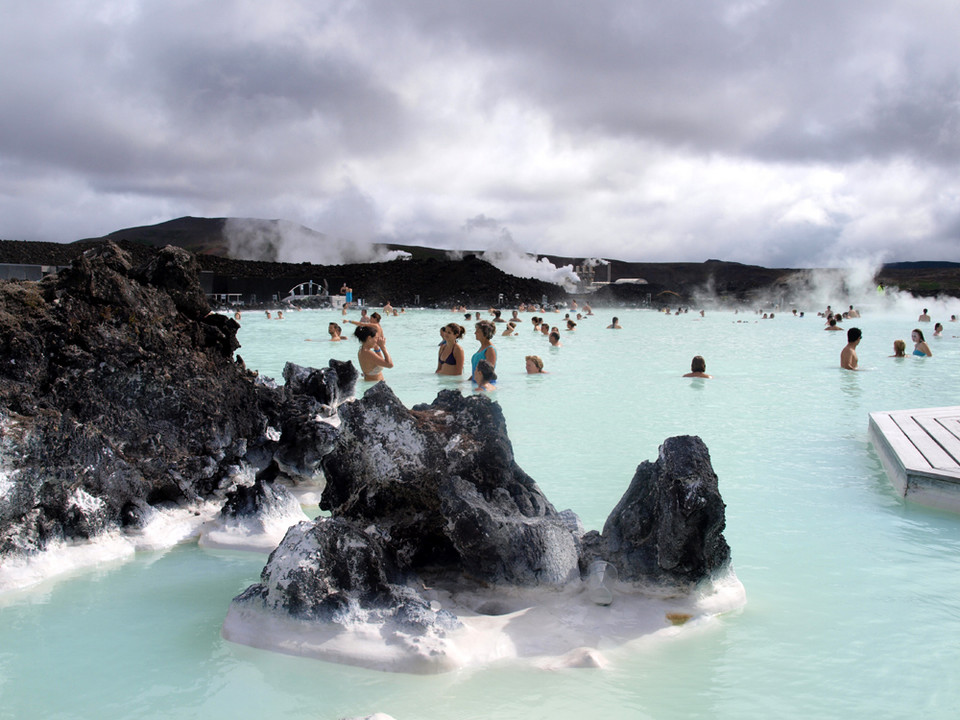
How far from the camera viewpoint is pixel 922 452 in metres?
5.47

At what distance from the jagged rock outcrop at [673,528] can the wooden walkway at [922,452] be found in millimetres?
2440

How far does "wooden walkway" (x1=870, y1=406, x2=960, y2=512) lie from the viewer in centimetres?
487

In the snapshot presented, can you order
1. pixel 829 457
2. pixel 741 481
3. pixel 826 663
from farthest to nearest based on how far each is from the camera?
pixel 829 457 → pixel 741 481 → pixel 826 663

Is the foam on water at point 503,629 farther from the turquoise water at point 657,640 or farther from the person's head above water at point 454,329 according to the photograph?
the person's head above water at point 454,329

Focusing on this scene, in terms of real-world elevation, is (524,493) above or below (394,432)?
below

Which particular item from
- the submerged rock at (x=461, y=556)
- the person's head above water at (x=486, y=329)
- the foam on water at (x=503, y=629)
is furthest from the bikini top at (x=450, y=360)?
the foam on water at (x=503, y=629)

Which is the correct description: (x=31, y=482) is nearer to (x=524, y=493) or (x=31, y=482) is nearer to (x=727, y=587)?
(x=524, y=493)

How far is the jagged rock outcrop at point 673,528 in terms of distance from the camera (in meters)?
3.09

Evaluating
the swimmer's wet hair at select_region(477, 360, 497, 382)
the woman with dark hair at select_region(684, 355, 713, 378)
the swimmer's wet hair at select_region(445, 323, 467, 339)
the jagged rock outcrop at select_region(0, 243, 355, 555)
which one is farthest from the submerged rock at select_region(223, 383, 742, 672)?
the woman with dark hair at select_region(684, 355, 713, 378)

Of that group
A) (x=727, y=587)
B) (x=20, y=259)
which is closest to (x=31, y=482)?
(x=727, y=587)

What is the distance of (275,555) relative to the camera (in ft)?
9.70

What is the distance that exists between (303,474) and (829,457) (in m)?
4.44

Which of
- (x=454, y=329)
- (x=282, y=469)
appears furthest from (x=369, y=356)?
(x=282, y=469)

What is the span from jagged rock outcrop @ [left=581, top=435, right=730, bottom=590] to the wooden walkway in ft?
8.00
